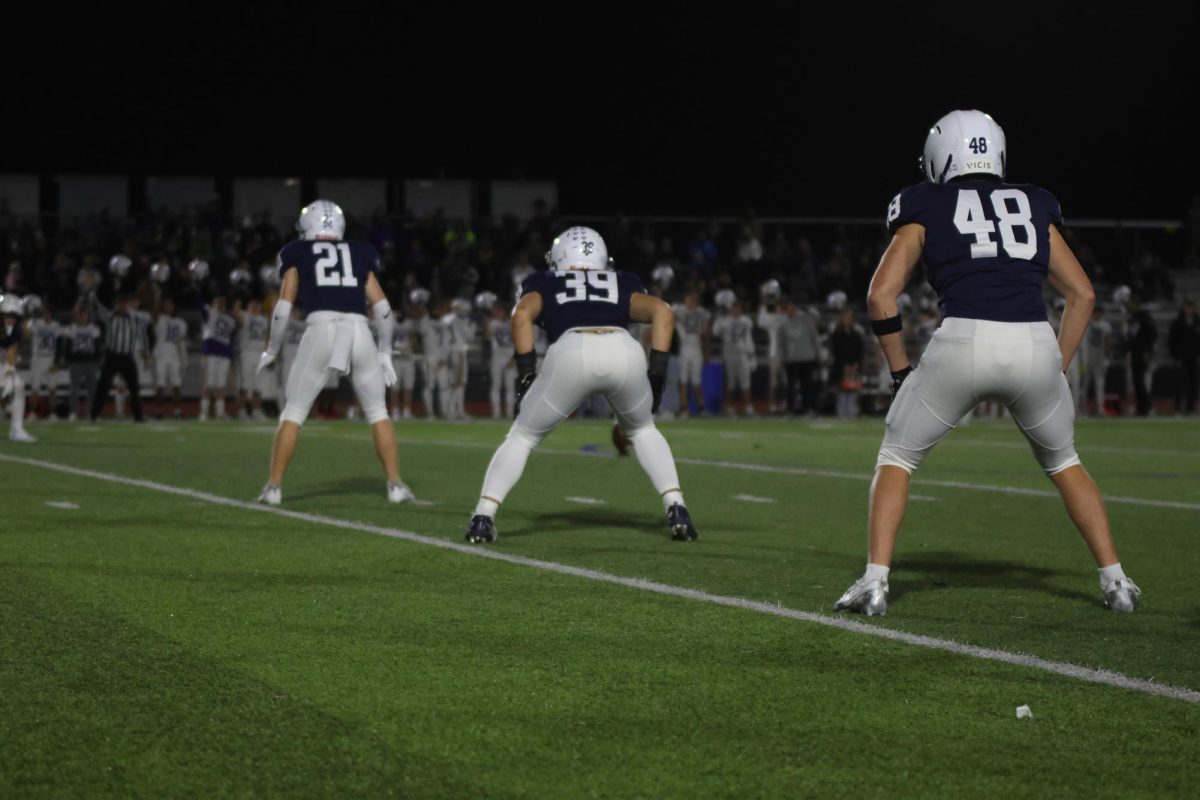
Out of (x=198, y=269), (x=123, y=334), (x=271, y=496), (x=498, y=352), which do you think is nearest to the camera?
(x=271, y=496)

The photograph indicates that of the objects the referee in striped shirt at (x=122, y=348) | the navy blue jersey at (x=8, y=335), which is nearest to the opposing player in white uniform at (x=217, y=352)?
the referee in striped shirt at (x=122, y=348)

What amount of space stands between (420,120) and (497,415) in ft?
35.4

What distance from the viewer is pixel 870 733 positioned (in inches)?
147

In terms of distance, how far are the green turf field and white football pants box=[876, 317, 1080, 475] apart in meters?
0.64

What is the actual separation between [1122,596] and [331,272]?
18.1 ft

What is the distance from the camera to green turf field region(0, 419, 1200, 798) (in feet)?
11.3

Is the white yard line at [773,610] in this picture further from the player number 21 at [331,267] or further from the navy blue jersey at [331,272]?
the player number 21 at [331,267]

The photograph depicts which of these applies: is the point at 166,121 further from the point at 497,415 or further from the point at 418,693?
the point at 418,693

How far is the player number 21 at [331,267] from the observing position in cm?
960

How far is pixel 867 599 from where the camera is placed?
215 inches

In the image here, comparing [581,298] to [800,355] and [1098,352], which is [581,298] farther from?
[1098,352]

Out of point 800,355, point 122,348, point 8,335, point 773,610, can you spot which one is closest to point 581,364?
point 773,610

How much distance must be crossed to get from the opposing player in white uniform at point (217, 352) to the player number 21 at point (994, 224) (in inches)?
757

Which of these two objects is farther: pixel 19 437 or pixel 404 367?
pixel 404 367
